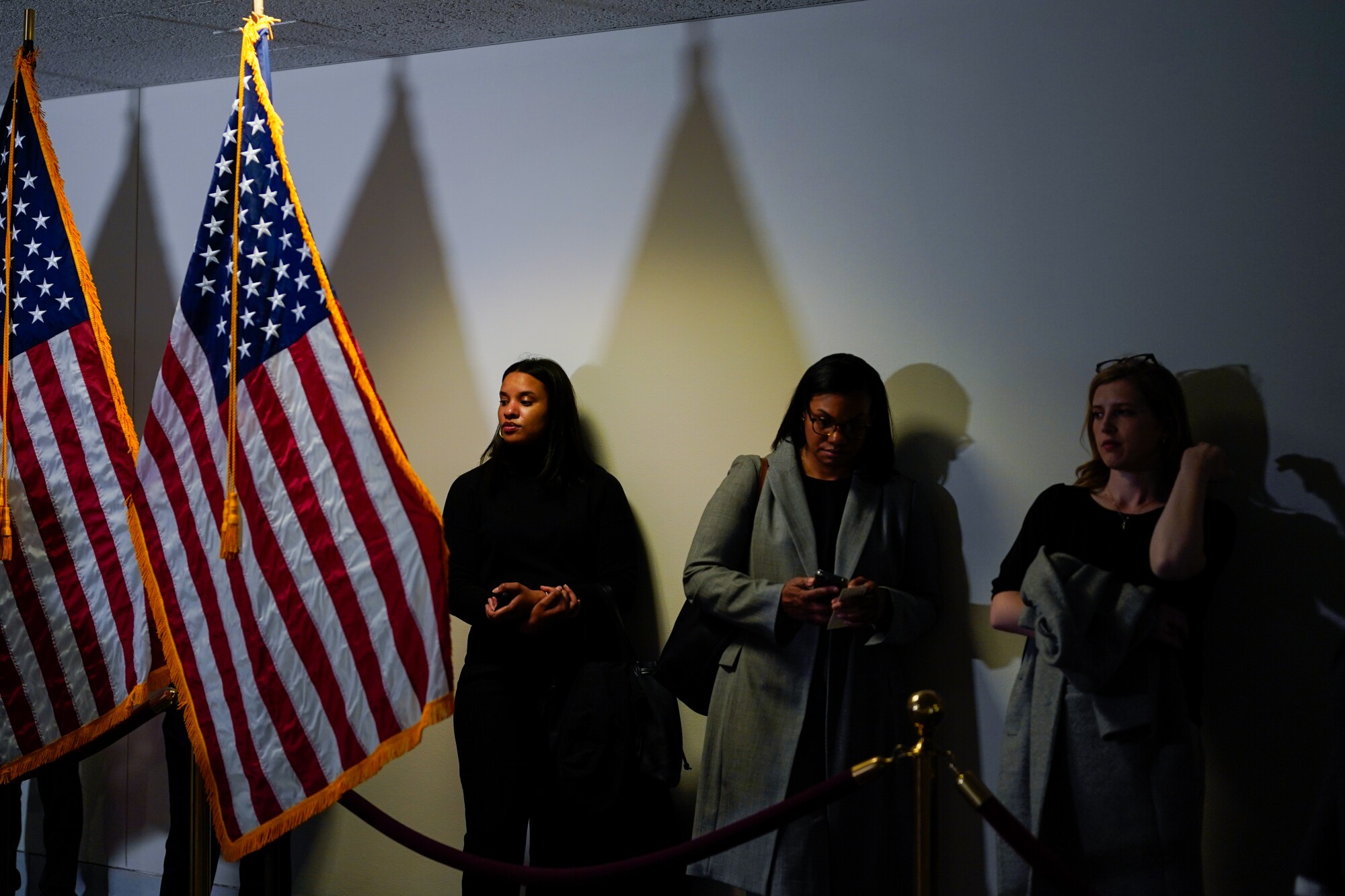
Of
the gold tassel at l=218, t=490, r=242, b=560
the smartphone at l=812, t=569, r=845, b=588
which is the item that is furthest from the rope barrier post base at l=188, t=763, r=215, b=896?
the smartphone at l=812, t=569, r=845, b=588

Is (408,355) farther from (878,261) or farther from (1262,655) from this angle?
(1262,655)

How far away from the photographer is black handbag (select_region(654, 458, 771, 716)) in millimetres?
3287

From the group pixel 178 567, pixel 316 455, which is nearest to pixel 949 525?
pixel 316 455

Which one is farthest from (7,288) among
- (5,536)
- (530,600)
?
(530,600)

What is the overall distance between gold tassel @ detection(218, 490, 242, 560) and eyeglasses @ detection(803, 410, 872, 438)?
150 cm

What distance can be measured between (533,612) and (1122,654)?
1527 millimetres

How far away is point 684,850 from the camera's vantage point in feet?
7.89

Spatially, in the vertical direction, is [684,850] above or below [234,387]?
below

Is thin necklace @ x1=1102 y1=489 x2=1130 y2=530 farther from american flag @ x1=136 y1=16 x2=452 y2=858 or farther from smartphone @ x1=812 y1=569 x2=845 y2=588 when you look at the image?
american flag @ x1=136 y1=16 x2=452 y2=858

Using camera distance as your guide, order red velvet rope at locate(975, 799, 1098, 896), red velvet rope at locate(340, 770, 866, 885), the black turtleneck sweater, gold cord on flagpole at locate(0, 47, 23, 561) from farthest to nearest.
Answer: the black turtleneck sweater, gold cord on flagpole at locate(0, 47, 23, 561), red velvet rope at locate(340, 770, 866, 885), red velvet rope at locate(975, 799, 1098, 896)

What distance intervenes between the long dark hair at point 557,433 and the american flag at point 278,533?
83 cm

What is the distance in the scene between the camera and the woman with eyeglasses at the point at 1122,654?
275 centimetres

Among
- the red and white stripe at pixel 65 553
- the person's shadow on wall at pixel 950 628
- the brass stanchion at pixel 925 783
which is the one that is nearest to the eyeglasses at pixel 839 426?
the person's shadow on wall at pixel 950 628

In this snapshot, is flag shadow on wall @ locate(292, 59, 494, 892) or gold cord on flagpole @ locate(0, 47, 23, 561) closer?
gold cord on flagpole @ locate(0, 47, 23, 561)
